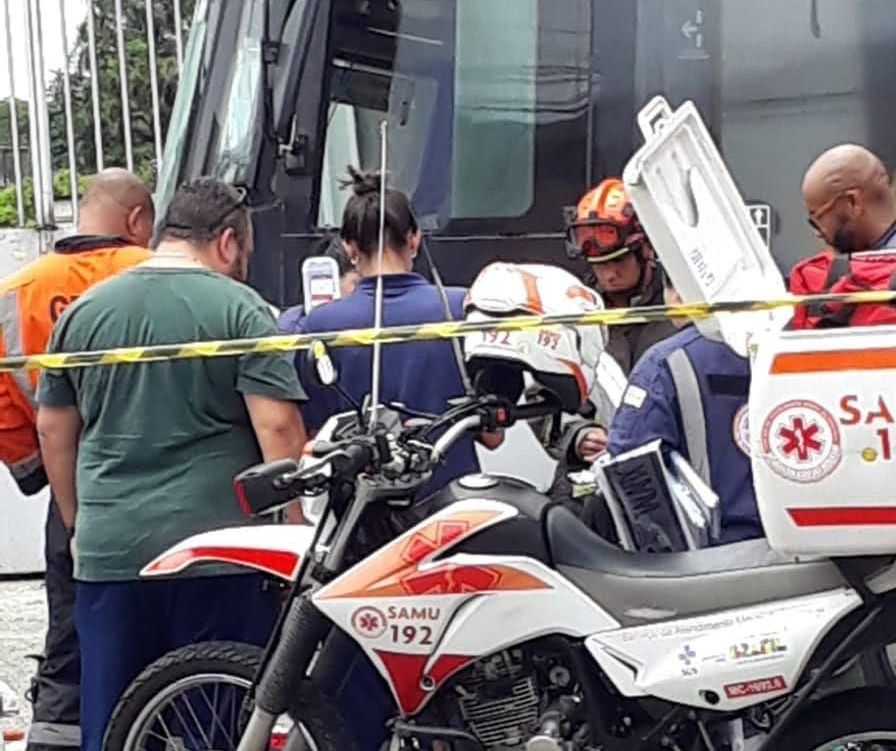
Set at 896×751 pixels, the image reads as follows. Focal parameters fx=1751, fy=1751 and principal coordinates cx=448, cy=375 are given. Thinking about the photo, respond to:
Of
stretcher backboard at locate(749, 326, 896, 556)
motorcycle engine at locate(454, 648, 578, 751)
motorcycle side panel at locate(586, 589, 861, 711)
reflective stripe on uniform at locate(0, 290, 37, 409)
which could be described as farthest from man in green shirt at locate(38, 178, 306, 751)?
stretcher backboard at locate(749, 326, 896, 556)

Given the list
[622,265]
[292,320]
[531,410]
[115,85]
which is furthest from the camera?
[115,85]

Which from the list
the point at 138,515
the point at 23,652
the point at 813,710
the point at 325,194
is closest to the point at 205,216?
the point at 138,515

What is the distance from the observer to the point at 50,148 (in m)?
8.36

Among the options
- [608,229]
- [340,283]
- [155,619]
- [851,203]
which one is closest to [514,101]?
[340,283]

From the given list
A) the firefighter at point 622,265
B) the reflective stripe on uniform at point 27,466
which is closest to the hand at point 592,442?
the firefighter at point 622,265

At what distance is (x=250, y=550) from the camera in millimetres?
3715

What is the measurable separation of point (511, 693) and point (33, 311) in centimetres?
195

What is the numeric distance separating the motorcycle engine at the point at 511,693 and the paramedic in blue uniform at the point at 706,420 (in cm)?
54

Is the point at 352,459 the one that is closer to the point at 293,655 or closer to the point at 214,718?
the point at 293,655

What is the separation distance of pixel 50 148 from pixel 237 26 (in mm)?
2794

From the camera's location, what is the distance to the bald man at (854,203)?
4.23 m

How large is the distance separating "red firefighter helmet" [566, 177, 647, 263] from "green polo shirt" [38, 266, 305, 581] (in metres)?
0.99

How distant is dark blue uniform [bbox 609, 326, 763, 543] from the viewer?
3.70 meters

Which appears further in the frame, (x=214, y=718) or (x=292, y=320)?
(x=292, y=320)
